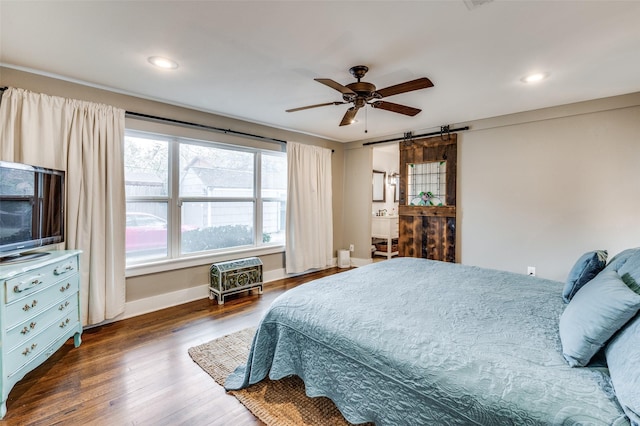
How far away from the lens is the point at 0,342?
171 cm

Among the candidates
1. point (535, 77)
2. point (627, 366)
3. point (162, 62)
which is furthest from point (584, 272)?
point (162, 62)

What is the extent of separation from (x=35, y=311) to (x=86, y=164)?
1463 millimetres

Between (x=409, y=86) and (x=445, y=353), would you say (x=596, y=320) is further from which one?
(x=409, y=86)

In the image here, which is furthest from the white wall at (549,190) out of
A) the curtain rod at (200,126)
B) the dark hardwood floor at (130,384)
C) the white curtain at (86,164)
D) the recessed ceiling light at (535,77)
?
the white curtain at (86,164)

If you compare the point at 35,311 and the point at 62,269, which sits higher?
the point at 62,269

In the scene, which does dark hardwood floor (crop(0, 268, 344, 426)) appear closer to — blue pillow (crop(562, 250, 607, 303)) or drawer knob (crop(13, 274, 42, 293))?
drawer knob (crop(13, 274, 42, 293))

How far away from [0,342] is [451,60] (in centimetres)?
364

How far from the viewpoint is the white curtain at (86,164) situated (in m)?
2.55

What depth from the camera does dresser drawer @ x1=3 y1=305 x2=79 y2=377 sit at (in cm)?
179

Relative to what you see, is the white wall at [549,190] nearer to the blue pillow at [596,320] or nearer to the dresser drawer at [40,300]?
the blue pillow at [596,320]

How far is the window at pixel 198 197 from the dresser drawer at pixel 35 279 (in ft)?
3.19

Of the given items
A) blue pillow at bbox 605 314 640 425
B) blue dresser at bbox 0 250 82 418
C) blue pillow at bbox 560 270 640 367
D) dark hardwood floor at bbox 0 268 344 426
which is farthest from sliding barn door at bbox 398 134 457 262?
blue dresser at bbox 0 250 82 418

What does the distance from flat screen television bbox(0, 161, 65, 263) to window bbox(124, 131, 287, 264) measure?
79 cm

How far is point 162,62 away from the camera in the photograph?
246 cm
